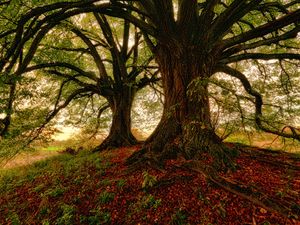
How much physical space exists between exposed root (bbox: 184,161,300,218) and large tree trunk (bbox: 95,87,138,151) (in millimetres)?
6353

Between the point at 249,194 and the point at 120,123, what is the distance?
789 cm

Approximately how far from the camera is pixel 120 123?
1102 cm

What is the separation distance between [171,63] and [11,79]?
11.8 feet

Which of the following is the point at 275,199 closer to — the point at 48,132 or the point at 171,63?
the point at 171,63

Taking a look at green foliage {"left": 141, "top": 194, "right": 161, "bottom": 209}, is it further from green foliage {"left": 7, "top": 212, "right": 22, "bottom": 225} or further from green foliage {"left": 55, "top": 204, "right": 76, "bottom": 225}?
green foliage {"left": 7, "top": 212, "right": 22, "bottom": 225}

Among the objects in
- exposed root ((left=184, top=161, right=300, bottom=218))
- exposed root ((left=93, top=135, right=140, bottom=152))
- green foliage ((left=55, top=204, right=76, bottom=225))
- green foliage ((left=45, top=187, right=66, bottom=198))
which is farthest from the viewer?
exposed root ((left=93, top=135, right=140, bottom=152))

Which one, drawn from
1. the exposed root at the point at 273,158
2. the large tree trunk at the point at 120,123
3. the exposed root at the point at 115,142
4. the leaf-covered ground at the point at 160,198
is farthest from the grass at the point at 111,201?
the large tree trunk at the point at 120,123

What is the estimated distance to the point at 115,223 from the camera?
12.9 feet

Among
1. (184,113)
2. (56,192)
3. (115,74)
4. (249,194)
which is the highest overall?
(115,74)

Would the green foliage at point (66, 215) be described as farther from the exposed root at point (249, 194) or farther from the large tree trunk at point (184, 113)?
the exposed root at point (249, 194)

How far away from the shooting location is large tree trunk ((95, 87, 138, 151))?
10.7 metres

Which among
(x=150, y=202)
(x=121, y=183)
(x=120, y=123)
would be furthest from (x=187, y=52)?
(x=120, y=123)

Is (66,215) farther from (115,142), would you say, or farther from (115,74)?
(115,74)

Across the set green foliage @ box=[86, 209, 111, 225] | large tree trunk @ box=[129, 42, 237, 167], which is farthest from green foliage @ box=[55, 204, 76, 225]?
large tree trunk @ box=[129, 42, 237, 167]
